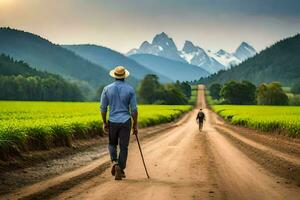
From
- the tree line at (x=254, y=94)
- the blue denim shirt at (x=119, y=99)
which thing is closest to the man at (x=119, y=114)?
the blue denim shirt at (x=119, y=99)

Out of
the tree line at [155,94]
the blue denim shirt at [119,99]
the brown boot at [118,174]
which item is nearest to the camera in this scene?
the brown boot at [118,174]

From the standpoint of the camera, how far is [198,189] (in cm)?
1023

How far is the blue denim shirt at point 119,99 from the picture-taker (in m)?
12.5

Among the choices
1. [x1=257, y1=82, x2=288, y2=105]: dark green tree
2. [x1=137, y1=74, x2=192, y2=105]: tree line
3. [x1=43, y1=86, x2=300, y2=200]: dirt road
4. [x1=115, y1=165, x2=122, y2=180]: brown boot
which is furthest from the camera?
[x1=137, y1=74, x2=192, y2=105]: tree line

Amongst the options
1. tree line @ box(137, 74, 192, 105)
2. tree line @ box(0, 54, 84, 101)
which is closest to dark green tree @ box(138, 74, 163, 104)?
tree line @ box(137, 74, 192, 105)

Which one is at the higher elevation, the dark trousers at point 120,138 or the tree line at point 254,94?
the tree line at point 254,94

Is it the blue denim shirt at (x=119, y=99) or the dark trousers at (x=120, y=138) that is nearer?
the dark trousers at (x=120, y=138)

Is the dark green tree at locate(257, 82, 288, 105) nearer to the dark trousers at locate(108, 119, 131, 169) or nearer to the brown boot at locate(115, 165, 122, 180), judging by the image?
the dark trousers at locate(108, 119, 131, 169)

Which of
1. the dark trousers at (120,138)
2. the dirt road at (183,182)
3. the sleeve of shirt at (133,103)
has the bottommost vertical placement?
the dirt road at (183,182)

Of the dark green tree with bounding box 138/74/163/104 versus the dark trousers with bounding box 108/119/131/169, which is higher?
the dark green tree with bounding box 138/74/163/104

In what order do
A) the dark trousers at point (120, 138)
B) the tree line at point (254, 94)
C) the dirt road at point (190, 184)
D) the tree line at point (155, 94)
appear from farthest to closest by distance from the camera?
the tree line at point (155, 94)
the tree line at point (254, 94)
the dark trousers at point (120, 138)
the dirt road at point (190, 184)

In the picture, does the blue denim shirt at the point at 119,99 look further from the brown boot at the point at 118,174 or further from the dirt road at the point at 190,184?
the dirt road at the point at 190,184

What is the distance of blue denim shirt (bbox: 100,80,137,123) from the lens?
12461 mm

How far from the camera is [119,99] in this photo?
12516 millimetres
